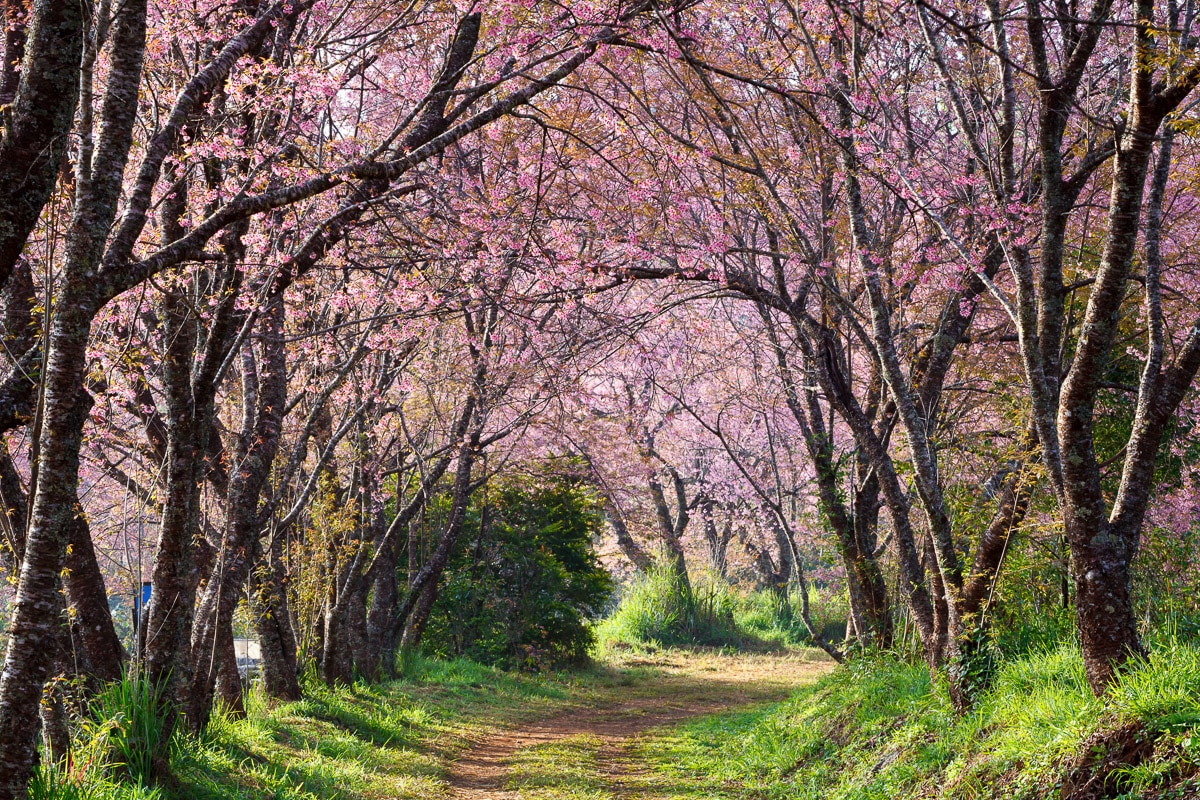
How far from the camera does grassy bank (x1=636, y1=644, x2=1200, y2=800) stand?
166 inches

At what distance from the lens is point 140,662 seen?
5.88 metres

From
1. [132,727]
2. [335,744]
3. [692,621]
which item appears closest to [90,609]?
[132,727]

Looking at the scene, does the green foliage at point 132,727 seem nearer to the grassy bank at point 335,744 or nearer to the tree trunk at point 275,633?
the grassy bank at point 335,744

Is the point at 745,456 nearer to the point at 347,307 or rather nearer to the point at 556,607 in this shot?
the point at 556,607

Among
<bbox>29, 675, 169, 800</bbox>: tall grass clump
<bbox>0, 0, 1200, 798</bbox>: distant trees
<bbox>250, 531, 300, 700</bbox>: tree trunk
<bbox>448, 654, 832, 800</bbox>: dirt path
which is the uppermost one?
<bbox>0, 0, 1200, 798</bbox>: distant trees

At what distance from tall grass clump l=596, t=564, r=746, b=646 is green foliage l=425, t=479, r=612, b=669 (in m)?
3.40

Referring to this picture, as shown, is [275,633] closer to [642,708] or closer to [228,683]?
[228,683]

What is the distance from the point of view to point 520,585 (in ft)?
50.3

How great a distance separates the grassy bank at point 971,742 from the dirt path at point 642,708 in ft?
3.42

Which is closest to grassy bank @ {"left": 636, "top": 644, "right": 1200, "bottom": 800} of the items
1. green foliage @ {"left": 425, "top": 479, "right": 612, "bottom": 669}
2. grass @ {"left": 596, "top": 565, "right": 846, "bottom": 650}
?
green foliage @ {"left": 425, "top": 479, "right": 612, "bottom": 669}

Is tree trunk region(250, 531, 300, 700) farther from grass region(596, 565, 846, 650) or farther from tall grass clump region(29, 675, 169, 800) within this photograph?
grass region(596, 565, 846, 650)

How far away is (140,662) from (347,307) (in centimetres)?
374

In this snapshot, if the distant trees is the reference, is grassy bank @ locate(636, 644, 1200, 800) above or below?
below

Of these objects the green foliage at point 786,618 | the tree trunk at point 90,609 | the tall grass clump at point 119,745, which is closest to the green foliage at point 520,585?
the green foliage at point 786,618
